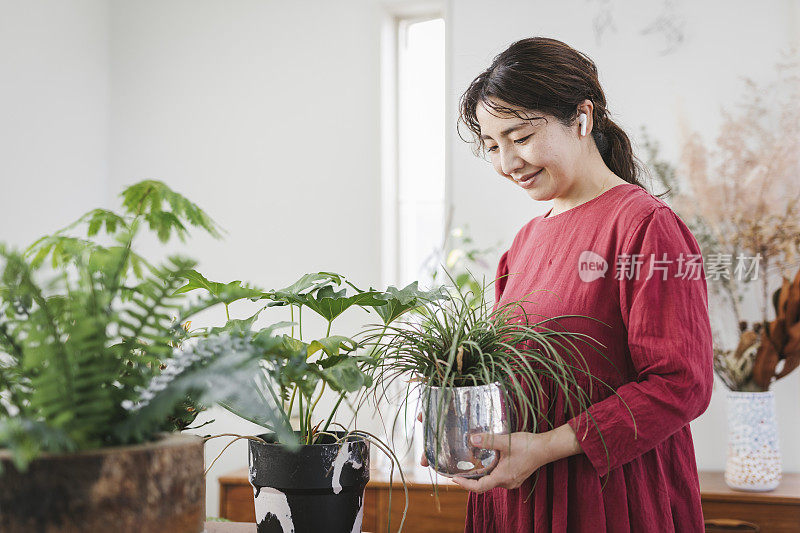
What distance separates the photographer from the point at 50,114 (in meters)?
2.68

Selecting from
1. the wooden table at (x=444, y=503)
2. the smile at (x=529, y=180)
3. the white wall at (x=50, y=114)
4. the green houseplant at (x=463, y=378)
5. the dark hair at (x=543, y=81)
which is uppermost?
the white wall at (x=50, y=114)

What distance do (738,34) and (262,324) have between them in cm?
203

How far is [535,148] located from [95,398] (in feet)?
2.69

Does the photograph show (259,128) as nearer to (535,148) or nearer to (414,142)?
(414,142)

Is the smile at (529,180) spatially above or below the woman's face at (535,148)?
below

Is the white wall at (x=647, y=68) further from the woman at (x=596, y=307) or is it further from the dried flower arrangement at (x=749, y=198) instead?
the woman at (x=596, y=307)

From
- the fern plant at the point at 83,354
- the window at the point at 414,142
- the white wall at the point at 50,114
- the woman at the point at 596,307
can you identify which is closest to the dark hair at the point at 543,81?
the woman at the point at 596,307

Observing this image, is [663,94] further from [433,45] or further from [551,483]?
[551,483]

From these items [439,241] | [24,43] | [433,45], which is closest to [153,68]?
[24,43]

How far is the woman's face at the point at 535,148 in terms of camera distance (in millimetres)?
1131

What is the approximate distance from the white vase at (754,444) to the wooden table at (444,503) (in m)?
0.04

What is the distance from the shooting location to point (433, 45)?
2.71 m

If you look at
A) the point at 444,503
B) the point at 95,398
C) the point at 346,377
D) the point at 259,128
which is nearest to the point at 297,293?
the point at 346,377

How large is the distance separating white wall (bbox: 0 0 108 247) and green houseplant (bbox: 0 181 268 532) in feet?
7.08
